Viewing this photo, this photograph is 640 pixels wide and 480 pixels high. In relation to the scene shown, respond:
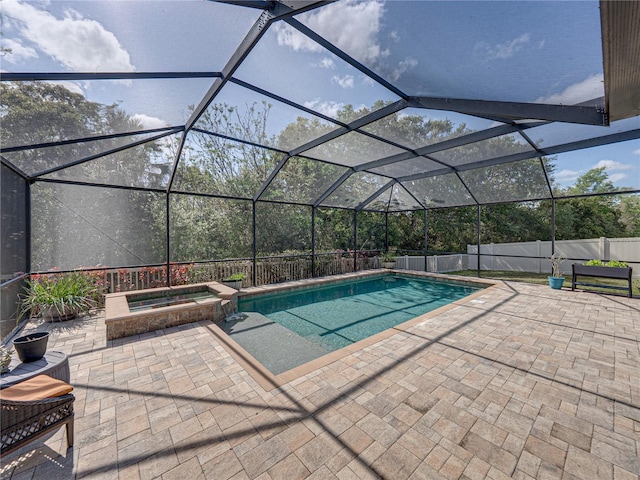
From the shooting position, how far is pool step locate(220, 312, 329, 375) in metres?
3.87

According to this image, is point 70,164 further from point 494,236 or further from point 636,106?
point 494,236

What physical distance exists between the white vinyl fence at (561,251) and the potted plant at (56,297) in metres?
10.9

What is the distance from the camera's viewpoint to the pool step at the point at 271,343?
12.7 feet

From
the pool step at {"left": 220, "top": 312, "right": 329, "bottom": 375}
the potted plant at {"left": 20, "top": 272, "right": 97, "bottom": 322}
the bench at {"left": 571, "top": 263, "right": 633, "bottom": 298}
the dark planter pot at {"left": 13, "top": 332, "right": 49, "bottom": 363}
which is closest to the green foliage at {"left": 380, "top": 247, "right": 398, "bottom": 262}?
the bench at {"left": 571, "top": 263, "right": 633, "bottom": 298}

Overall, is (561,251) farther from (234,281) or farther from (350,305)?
(234,281)

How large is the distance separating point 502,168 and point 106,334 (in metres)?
9.71

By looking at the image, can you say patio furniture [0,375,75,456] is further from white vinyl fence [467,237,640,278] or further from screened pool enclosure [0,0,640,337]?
white vinyl fence [467,237,640,278]

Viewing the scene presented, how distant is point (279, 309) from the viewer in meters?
6.70

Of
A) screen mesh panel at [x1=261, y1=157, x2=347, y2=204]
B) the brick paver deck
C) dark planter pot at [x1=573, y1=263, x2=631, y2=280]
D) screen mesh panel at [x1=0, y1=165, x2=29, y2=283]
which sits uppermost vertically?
screen mesh panel at [x1=261, y1=157, x2=347, y2=204]

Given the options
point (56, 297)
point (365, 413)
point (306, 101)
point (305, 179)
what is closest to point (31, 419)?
point (365, 413)

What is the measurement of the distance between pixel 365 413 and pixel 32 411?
2.46 m

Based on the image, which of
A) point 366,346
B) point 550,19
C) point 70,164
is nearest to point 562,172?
point 550,19

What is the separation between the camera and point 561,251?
10688mm

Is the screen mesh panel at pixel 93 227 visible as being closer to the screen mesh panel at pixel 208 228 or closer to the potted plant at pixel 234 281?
the screen mesh panel at pixel 208 228
